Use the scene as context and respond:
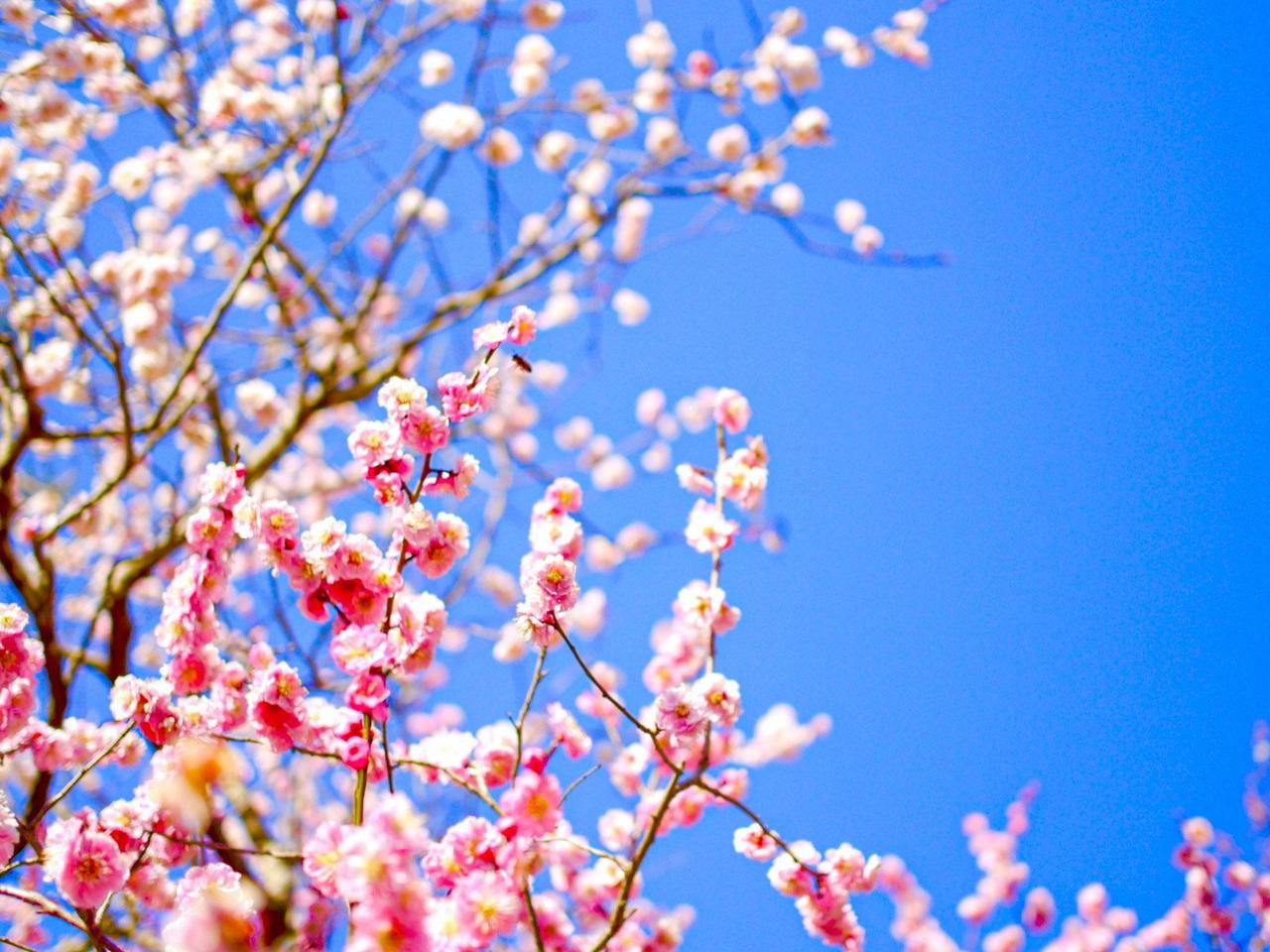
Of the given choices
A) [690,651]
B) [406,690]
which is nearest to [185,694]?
[690,651]

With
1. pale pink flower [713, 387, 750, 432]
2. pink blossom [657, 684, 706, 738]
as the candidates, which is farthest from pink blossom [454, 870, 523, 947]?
pale pink flower [713, 387, 750, 432]

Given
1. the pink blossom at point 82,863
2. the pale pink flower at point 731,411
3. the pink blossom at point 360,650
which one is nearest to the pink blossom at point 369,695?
the pink blossom at point 360,650

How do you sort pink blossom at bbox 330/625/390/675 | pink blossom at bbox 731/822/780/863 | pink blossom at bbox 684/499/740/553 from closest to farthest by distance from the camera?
pink blossom at bbox 330/625/390/675 < pink blossom at bbox 731/822/780/863 < pink blossom at bbox 684/499/740/553

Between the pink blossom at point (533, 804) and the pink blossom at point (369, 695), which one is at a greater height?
the pink blossom at point (369, 695)

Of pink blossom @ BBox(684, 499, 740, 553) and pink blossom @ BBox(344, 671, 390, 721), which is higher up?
pink blossom @ BBox(684, 499, 740, 553)

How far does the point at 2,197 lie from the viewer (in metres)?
3.95

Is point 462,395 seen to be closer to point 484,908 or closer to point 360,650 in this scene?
point 360,650

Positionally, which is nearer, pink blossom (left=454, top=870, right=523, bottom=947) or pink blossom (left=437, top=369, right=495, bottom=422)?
pink blossom (left=454, top=870, right=523, bottom=947)

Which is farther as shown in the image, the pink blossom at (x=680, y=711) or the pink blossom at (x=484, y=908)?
the pink blossom at (x=680, y=711)

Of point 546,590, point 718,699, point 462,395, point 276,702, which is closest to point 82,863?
point 276,702

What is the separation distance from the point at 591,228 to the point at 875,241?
311 centimetres

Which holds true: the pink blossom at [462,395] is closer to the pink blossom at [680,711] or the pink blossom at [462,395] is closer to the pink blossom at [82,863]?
the pink blossom at [680,711]

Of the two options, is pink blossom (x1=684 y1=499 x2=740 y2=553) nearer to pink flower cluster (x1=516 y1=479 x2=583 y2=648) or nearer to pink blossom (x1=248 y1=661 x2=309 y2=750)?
pink flower cluster (x1=516 y1=479 x2=583 y2=648)

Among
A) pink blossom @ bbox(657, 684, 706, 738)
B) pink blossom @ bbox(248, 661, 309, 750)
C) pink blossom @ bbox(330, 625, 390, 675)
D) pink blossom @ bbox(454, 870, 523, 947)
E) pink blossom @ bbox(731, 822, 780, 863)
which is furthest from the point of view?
pink blossom @ bbox(731, 822, 780, 863)
